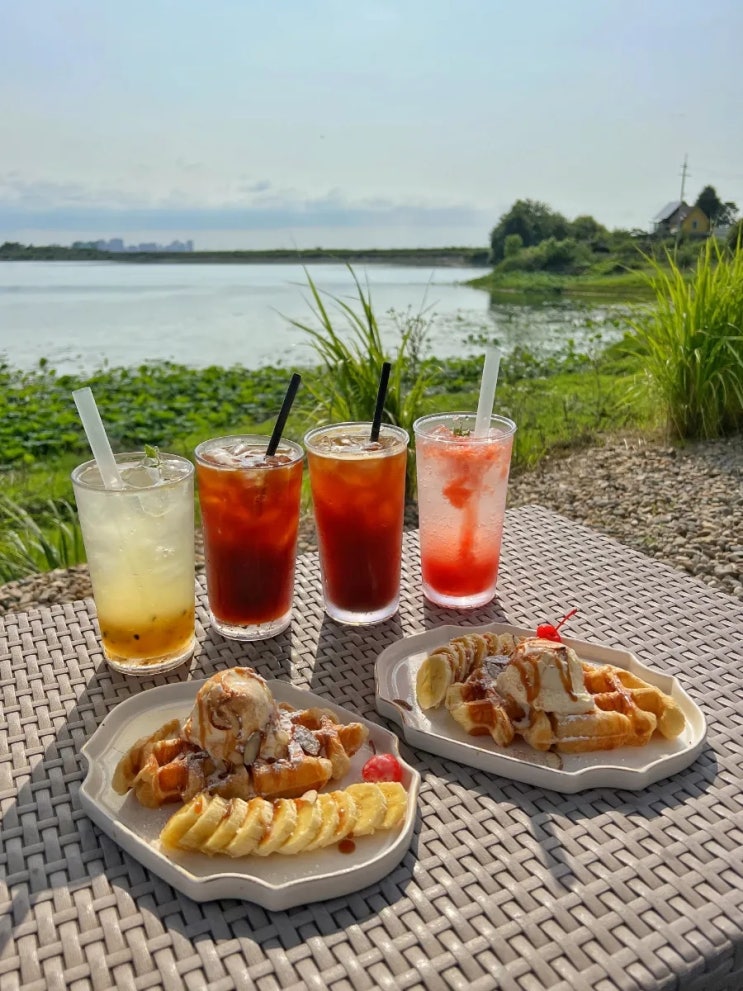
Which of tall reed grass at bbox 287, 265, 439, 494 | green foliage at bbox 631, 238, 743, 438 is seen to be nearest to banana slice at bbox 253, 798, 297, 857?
tall reed grass at bbox 287, 265, 439, 494

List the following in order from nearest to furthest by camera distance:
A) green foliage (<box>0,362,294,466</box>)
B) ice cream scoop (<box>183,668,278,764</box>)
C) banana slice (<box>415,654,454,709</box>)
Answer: ice cream scoop (<box>183,668,278,764</box>), banana slice (<box>415,654,454,709</box>), green foliage (<box>0,362,294,466</box>)

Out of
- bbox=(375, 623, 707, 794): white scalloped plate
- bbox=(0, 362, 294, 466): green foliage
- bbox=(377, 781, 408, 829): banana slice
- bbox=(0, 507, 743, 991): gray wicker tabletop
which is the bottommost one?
bbox=(0, 362, 294, 466): green foliage

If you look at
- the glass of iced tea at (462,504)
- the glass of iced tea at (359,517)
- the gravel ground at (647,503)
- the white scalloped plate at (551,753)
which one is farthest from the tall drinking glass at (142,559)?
the gravel ground at (647,503)

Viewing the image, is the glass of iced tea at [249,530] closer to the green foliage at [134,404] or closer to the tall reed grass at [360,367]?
the tall reed grass at [360,367]

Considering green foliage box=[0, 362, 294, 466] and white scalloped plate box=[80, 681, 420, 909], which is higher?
white scalloped plate box=[80, 681, 420, 909]

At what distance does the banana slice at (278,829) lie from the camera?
3.26 feet

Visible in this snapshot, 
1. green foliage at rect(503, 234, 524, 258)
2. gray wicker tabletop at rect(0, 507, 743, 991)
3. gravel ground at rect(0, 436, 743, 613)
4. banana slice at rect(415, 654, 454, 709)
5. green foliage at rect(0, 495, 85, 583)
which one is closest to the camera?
gray wicker tabletop at rect(0, 507, 743, 991)

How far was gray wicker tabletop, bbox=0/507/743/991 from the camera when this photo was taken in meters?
0.88

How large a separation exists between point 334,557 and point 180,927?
2.66 ft

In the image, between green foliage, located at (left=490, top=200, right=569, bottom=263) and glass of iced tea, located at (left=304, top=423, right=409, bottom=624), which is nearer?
glass of iced tea, located at (left=304, top=423, right=409, bottom=624)

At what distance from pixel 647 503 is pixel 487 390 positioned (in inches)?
77.7

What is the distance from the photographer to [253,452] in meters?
1.58

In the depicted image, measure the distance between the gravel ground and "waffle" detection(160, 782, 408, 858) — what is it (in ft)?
5.19

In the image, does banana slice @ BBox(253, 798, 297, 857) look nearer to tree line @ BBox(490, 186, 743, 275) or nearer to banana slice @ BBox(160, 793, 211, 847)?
banana slice @ BBox(160, 793, 211, 847)
